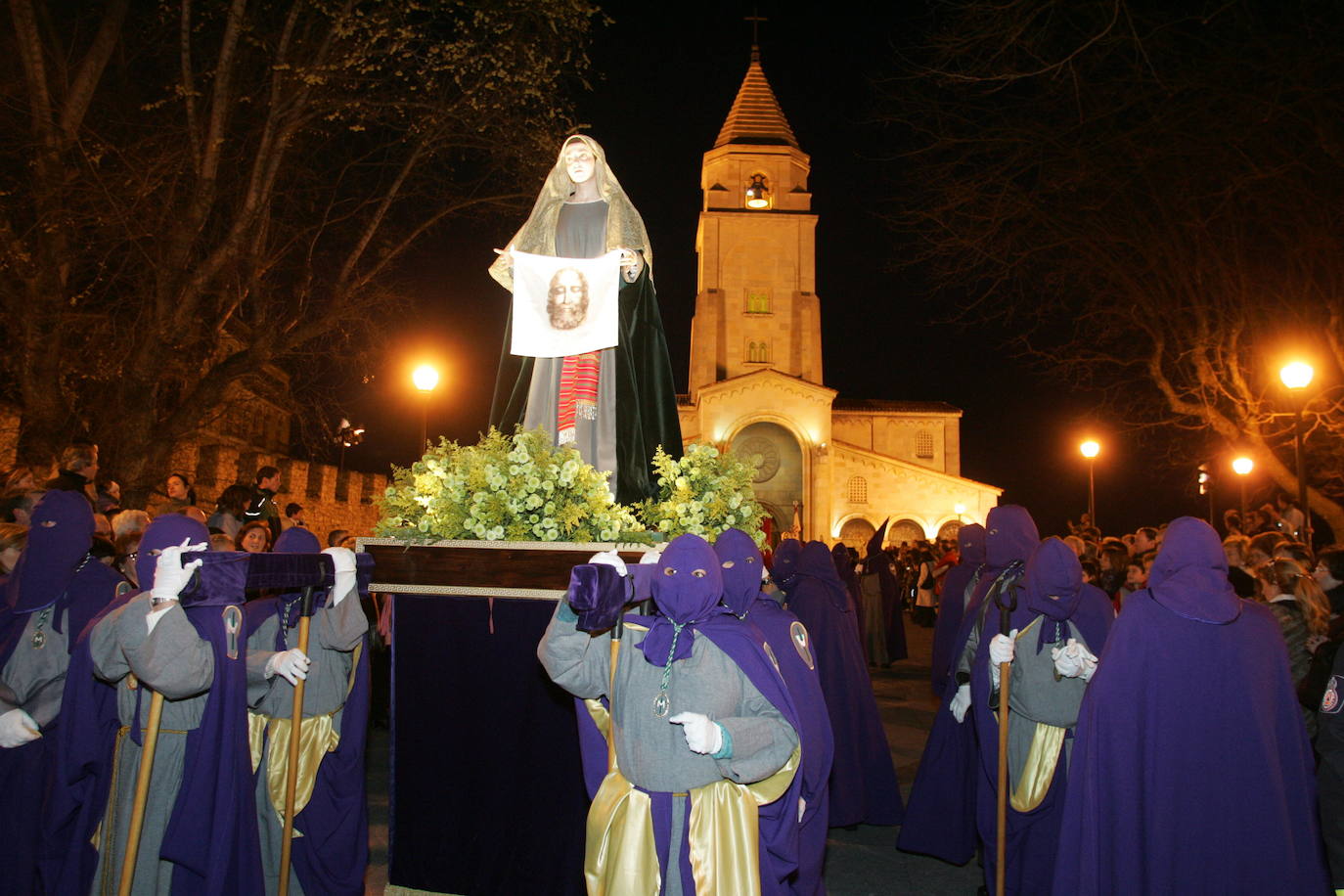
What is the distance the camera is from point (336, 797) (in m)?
5.11

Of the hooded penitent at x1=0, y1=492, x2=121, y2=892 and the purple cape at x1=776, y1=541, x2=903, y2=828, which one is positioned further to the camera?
the purple cape at x1=776, y1=541, x2=903, y2=828

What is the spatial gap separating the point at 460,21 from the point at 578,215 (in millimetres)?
9151

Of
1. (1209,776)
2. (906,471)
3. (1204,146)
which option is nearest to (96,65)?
(1209,776)

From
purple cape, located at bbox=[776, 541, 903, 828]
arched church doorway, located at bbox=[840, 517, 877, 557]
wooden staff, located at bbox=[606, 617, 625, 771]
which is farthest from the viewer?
arched church doorway, located at bbox=[840, 517, 877, 557]

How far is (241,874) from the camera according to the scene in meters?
4.08

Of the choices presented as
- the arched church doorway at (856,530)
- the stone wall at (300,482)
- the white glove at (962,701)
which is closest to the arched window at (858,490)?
the arched church doorway at (856,530)

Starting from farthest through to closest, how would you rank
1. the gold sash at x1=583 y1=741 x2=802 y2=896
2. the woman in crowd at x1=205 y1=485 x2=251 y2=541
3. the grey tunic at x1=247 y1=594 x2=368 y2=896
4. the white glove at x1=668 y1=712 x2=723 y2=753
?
the woman in crowd at x1=205 y1=485 x2=251 y2=541 < the grey tunic at x1=247 y1=594 x2=368 y2=896 < the gold sash at x1=583 y1=741 x2=802 y2=896 < the white glove at x1=668 y1=712 x2=723 y2=753

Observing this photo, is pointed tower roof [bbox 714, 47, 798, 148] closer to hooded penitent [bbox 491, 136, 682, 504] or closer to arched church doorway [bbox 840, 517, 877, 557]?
arched church doorway [bbox 840, 517, 877, 557]

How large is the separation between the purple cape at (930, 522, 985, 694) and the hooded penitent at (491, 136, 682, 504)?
2911 mm

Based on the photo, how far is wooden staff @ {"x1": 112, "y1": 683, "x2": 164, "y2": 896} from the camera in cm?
364

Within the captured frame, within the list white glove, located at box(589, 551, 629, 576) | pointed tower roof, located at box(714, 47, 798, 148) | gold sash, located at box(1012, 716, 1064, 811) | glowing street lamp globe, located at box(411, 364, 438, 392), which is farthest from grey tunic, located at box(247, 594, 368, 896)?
pointed tower roof, located at box(714, 47, 798, 148)

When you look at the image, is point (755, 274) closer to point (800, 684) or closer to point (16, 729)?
point (800, 684)

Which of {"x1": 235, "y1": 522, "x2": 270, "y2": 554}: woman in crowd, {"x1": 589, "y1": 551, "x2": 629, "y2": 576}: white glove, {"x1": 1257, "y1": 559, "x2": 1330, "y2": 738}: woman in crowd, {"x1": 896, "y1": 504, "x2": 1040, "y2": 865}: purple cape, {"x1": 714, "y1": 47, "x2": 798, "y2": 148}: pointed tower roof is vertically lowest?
{"x1": 896, "y1": 504, "x2": 1040, "y2": 865}: purple cape

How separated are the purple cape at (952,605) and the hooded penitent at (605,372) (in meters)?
2.91
